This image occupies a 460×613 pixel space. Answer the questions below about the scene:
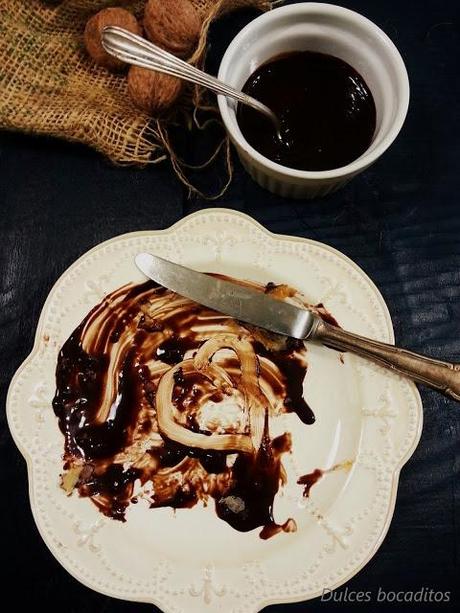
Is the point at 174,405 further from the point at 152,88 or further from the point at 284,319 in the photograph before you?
the point at 152,88

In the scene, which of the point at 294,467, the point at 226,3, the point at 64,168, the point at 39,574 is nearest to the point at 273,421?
the point at 294,467

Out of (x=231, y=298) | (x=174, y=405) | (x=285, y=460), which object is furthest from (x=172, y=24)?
(x=285, y=460)

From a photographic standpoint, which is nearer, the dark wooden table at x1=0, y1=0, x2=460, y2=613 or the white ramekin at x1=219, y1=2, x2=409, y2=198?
the white ramekin at x1=219, y1=2, x2=409, y2=198

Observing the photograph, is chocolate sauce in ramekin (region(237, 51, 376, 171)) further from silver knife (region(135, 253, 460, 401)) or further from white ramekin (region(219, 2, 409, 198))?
silver knife (region(135, 253, 460, 401))

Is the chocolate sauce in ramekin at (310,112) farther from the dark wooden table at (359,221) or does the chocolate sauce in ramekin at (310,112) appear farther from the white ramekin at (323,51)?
the dark wooden table at (359,221)

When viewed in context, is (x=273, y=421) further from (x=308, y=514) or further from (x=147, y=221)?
(x=147, y=221)

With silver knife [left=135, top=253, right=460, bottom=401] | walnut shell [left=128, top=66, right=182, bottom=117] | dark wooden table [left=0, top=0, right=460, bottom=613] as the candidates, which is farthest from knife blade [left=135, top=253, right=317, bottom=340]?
walnut shell [left=128, top=66, right=182, bottom=117]
